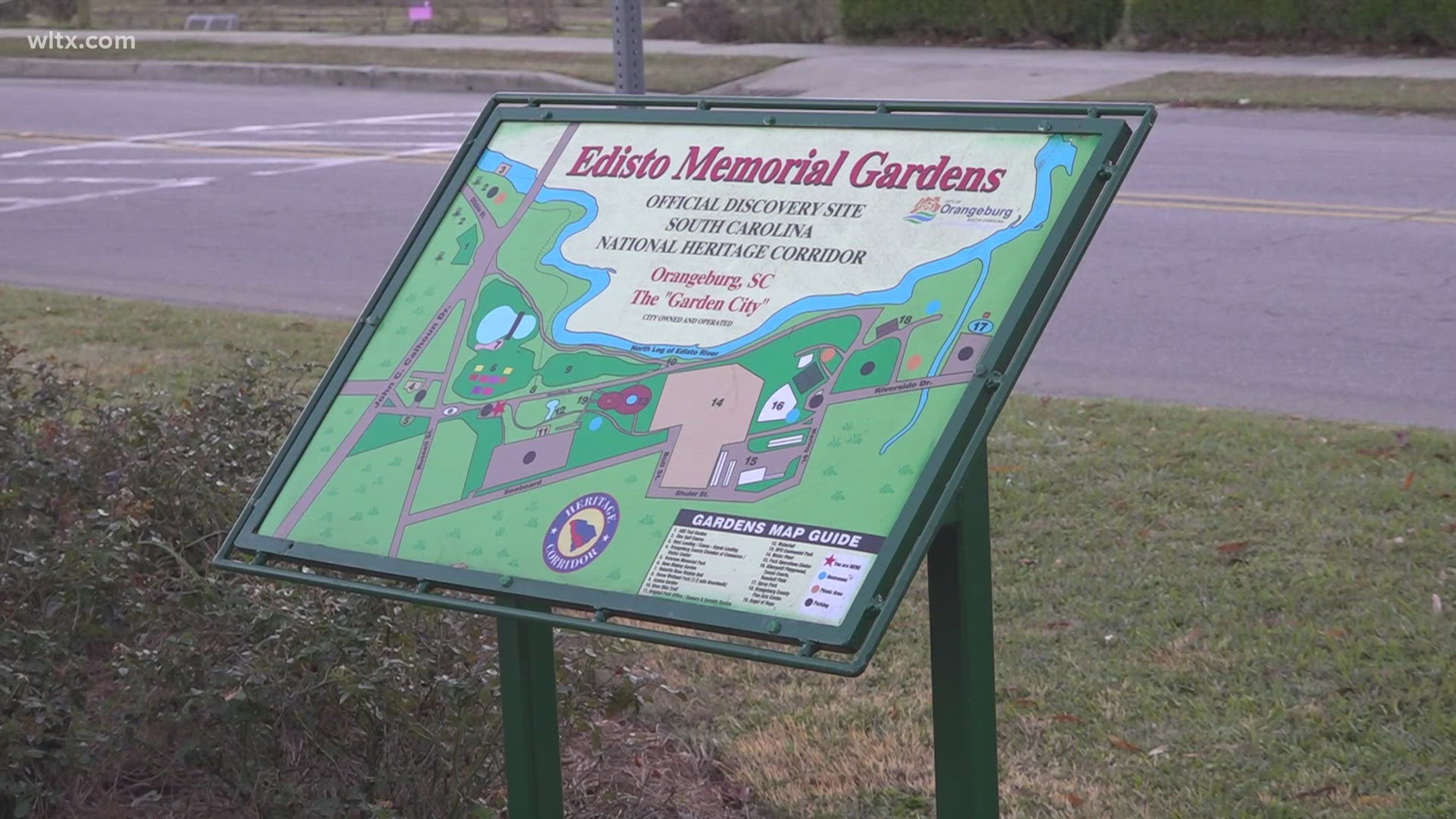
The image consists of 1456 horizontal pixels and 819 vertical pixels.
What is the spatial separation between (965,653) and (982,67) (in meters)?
16.5

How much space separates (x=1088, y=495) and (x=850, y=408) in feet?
10.0

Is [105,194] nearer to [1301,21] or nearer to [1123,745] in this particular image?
[1123,745]

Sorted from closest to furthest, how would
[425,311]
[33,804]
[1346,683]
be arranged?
1. [425,311]
2. [33,804]
3. [1346,683]

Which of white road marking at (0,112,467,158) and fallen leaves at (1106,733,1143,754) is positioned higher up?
fallen leaves at (1106,733,1143,754)

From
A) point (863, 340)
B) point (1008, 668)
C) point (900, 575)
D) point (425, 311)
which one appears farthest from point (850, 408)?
point (1008, 668)

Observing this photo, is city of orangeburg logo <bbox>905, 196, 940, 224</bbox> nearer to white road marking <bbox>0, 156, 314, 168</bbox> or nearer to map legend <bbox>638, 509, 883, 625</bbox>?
map legend <bbox>638, 509, 883, 625</bbox>

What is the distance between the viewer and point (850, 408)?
245cm

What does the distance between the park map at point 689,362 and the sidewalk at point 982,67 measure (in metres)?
13.0

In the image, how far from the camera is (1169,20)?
19016mm

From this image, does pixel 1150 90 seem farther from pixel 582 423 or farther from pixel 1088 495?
pixel 582 423

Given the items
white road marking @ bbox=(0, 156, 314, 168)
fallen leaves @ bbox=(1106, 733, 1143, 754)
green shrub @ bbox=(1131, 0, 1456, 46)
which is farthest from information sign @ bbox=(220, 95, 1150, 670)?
green shrub @ bbox=(1131, 0, 1456, 46)

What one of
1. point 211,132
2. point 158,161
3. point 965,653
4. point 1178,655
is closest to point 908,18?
point 211,132

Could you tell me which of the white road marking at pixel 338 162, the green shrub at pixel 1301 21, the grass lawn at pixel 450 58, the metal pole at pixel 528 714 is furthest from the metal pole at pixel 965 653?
the green shrub at pixel 1301 21

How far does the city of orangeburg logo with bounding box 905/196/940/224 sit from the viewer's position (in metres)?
2.59
